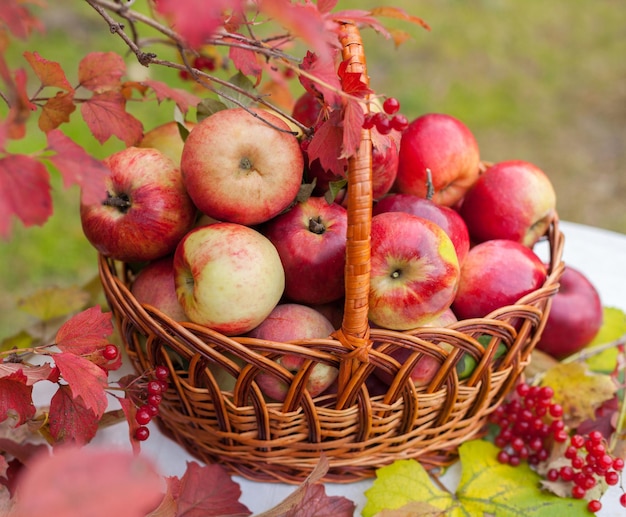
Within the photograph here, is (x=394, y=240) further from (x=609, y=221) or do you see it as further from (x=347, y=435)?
(x=609, y=221)

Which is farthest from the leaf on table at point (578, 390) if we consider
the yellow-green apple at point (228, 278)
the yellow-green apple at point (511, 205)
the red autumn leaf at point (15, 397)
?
the red autumn leaf at point (15, 397)

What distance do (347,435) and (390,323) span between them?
141 mm

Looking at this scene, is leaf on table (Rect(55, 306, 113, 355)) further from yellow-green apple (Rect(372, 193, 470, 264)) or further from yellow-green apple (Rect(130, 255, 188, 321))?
yellow-green apple (Rect(372, 193, 470, 264))

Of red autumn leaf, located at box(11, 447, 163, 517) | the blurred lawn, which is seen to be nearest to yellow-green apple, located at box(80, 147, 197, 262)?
red autumn leaf, located at box(11, 447, 163, 517)

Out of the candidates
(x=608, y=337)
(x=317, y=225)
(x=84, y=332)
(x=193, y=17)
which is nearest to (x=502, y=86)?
(x=608, y=337)

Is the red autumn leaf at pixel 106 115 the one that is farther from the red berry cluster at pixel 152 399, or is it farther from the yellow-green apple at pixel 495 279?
the yellow-green apple at pixel 495 279

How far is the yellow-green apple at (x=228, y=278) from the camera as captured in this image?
0.66 m

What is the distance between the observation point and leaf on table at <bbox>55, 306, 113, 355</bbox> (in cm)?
61

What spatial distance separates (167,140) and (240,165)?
0.62ft

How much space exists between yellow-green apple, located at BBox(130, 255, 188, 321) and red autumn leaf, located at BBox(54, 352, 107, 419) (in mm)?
167

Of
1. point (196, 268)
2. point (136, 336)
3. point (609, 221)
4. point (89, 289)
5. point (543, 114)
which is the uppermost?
point (196, 268)

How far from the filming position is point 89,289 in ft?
3.38

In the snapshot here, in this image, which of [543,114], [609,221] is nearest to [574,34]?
[543,114]

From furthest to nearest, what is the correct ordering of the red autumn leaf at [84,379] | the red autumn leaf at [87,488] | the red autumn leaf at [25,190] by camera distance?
the red autumn leaf at [84,379] → the red autumn leaf at [25,190] → the red autumn leaf at [87,488]
